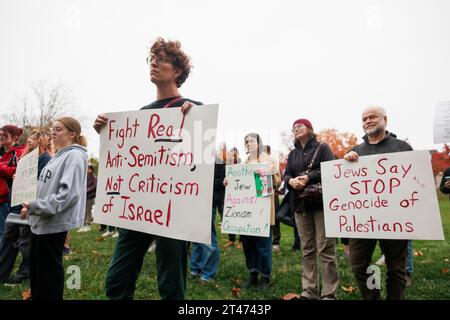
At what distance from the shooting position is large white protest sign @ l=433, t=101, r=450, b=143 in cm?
352

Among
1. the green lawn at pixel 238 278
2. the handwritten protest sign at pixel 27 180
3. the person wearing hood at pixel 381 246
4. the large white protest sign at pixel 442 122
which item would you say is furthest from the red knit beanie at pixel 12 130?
the large white protest sign at pixel 442 122

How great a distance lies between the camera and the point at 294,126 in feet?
13.1

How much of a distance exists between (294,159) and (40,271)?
2.87 meters

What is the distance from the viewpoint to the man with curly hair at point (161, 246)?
6.98 feet

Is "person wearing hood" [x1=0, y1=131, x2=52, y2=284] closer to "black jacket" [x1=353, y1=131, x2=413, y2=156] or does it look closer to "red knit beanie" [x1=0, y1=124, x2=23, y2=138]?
"red knit beanie" [x1=0, y1=124, x2=23, y2=138]

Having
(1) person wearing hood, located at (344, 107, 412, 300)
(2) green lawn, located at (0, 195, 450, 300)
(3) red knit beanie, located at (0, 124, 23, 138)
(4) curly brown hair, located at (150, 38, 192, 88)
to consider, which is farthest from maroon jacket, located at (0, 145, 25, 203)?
(1) person wearing hood, located at (344, 107, 412, 300)

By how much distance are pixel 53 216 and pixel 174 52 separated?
5.45ft

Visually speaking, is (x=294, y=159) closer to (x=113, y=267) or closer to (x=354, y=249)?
(x=354, y=249)

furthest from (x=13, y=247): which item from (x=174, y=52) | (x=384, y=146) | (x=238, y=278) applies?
(x=384, y=146)

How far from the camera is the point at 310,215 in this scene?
3781 mm

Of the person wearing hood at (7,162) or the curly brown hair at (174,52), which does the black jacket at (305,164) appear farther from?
the person wearing hood at (7,162)

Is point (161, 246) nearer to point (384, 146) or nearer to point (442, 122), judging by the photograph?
point (384, 146)

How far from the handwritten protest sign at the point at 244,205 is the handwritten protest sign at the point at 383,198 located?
112 centimetres
